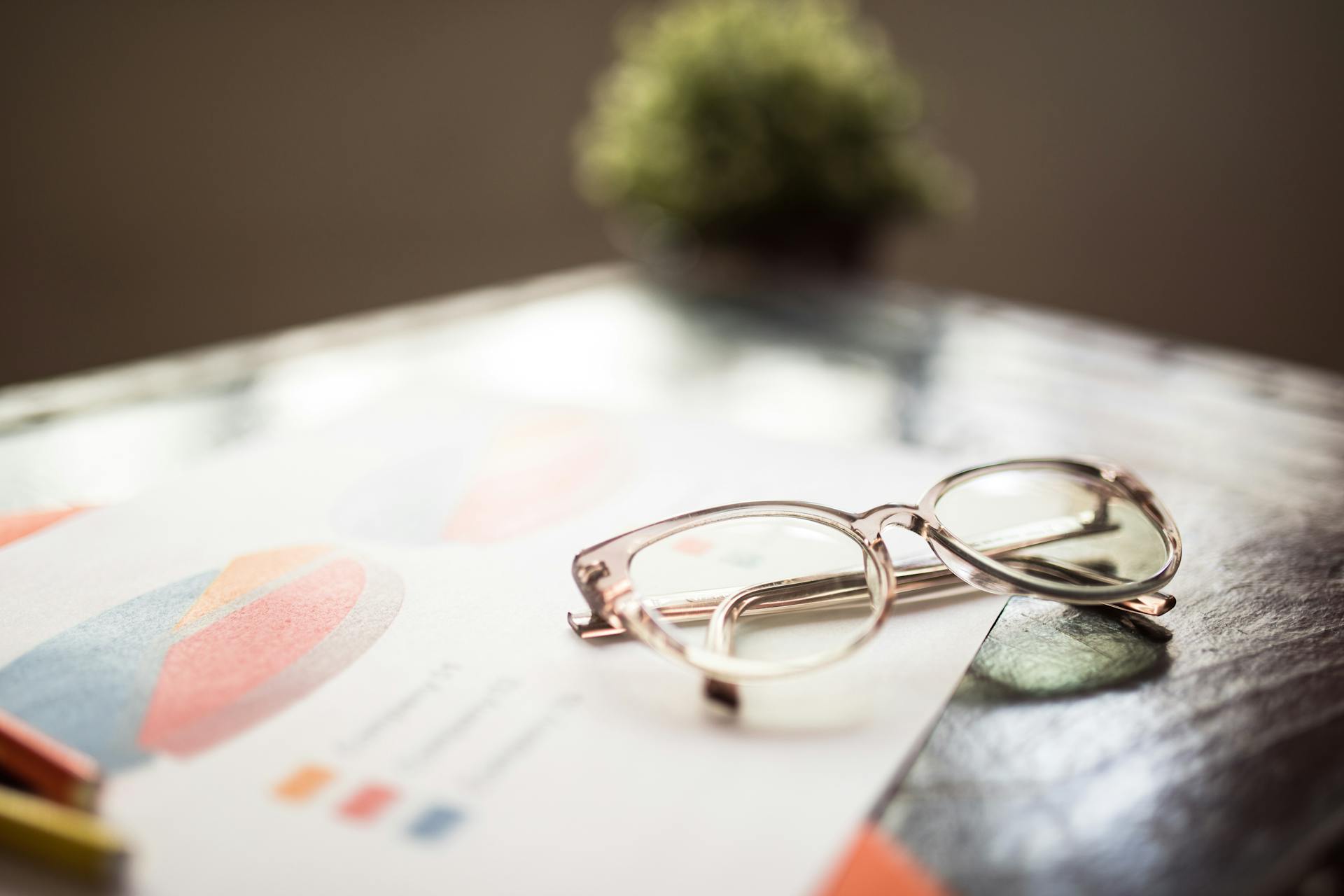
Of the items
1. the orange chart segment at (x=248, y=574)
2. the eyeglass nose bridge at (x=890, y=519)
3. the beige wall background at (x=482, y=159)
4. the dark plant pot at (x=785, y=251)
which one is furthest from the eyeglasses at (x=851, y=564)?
the beige wall background at (x=482, y=159)

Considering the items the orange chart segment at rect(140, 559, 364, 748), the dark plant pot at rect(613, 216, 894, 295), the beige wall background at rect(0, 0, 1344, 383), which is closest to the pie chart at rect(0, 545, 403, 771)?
the orange chart segment at rect(140, 559, 364, 748)

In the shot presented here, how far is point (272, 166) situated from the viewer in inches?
54.5

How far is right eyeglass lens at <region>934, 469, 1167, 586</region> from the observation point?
34cm

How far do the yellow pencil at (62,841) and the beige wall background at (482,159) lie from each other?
1.27m

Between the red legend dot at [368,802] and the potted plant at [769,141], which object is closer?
the red legend dot at [368,802]

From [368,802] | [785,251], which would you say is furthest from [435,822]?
[785,251]

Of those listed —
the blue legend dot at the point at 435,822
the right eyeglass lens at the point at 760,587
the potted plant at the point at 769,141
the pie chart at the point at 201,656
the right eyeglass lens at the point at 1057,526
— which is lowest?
the pie chart at the point at 201,656

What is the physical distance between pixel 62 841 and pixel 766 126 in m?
0.71

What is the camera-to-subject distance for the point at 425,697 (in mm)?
263

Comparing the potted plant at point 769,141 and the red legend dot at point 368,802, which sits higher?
the potted plant at point 769,141

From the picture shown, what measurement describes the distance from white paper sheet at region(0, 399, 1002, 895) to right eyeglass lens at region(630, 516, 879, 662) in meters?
0.01

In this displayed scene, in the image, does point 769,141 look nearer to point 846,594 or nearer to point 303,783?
point 846,594

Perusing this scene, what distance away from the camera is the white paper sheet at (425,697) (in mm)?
212

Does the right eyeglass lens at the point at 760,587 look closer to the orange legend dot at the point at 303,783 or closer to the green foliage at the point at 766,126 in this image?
the orange legend dot at the point at 303,783
